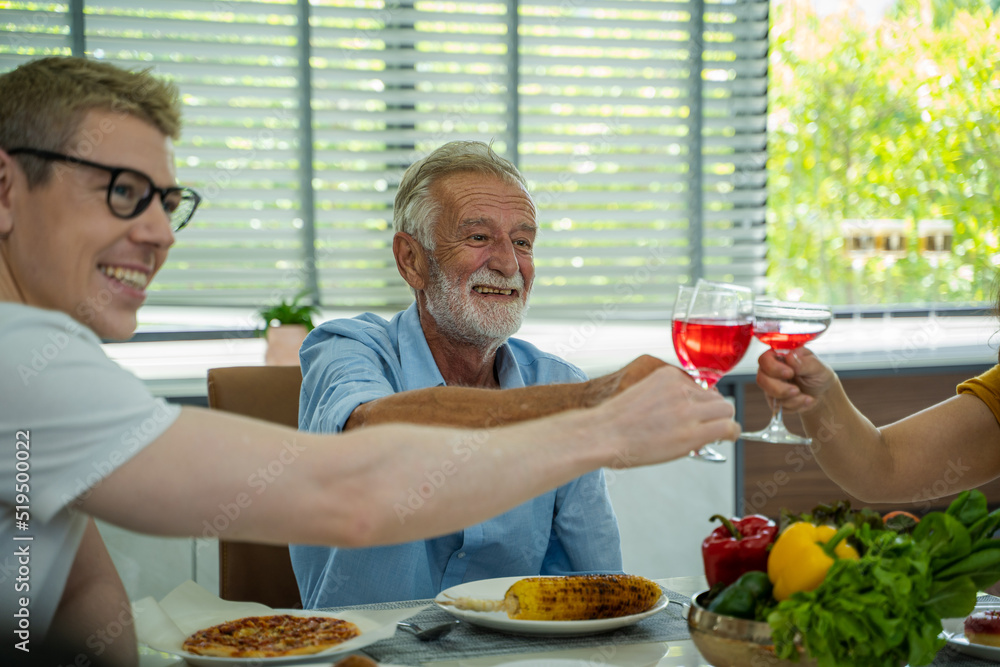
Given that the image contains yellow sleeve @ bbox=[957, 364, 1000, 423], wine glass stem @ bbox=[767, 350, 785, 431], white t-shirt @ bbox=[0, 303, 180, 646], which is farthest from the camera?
yellow sleeve @ bbox=[957, 364, 1000, 423]

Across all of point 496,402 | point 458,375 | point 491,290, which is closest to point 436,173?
point 491,290

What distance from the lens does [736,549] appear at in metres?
1.01

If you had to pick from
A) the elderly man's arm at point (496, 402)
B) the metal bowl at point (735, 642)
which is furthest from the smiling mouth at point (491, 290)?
the metal bowl at point (735, 642)

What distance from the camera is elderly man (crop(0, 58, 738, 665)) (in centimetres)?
79

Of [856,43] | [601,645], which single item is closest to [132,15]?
[601,645]

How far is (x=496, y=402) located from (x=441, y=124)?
189cm

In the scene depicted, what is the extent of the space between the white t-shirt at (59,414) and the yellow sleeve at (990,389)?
4.83 feet

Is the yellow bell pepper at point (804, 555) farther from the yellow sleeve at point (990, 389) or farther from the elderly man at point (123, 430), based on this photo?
the yellow sleeve at point (990, 389)

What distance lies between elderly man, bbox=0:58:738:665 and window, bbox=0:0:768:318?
1.95 meters

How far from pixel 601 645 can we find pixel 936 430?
0.92 metres

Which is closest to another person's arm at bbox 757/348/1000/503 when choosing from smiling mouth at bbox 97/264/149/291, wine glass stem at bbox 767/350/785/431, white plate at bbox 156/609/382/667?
wine glass stem at bbox 767/350/785/431

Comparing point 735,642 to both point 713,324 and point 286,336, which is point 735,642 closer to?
point 713,324

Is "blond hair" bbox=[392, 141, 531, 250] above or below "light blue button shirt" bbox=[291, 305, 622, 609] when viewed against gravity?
above

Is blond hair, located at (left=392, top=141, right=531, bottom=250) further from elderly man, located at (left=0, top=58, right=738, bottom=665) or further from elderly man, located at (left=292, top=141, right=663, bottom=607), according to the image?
elderly man, located at (left=0, top=58, right=738, bottom=665)
